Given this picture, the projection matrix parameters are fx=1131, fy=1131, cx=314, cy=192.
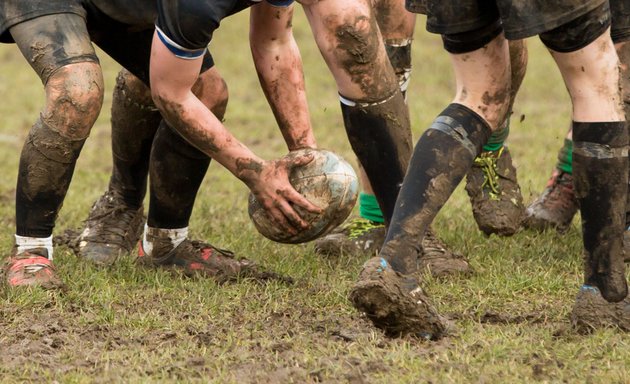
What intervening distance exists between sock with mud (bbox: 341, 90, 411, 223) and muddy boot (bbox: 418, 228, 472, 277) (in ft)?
1.62

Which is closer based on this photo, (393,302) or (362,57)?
(393,302)

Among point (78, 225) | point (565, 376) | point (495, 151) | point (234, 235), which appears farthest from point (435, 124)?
point (78, 225)

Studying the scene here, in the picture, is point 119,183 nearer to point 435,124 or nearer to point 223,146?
point 223,146

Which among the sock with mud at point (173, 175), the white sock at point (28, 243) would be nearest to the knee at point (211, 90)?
the sock with mud at point (173, 175)

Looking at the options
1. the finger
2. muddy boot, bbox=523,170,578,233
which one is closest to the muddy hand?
the finger

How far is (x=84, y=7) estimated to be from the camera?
4.93 meters

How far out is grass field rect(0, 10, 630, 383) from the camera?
12.4 feet

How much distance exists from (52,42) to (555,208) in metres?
2.88

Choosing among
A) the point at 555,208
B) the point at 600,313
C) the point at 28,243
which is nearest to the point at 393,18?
the point at 555,208

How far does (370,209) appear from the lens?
5.88m

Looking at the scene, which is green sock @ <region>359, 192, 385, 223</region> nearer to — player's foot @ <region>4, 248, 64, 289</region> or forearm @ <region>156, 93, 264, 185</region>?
forearm @ <region>156, 93, 264, 185</region>

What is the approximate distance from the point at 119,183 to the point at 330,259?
1.25 m

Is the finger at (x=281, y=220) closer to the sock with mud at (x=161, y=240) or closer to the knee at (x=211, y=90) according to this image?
the knee at (x=211, y=90)

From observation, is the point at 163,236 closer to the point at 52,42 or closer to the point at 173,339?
the point at 52,42
